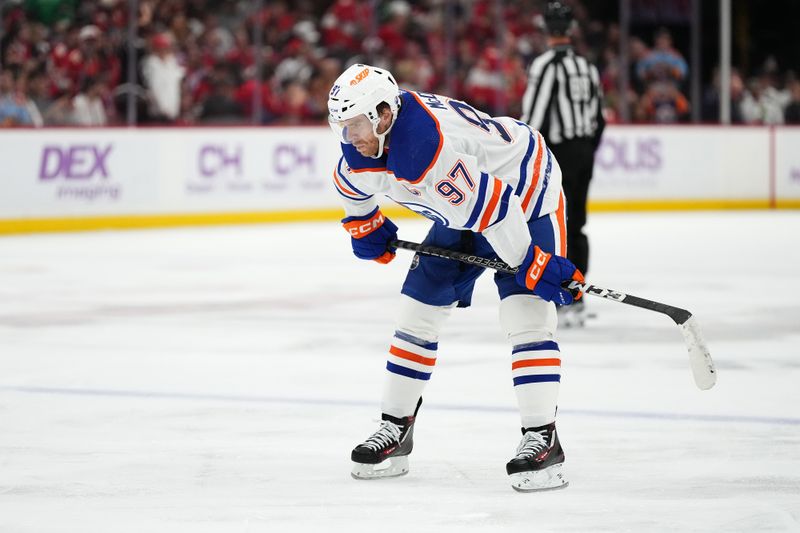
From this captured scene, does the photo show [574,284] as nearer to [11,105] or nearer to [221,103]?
[11,105]

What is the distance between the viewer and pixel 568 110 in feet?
22.0

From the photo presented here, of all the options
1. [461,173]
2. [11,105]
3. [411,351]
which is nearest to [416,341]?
[411,351]

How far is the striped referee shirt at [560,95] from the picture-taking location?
21.8 feet

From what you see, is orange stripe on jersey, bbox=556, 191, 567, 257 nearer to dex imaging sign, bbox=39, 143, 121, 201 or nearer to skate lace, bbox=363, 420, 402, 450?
skate lace, bbox=363, 420, 402, 450

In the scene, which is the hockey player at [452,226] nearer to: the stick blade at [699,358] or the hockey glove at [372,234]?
the hockey glove at [372,234]

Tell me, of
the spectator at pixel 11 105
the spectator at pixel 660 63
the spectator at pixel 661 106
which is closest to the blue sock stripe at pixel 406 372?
the spectator at pixel 11 105

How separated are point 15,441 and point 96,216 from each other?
7819 mm

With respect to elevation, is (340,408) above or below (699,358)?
below

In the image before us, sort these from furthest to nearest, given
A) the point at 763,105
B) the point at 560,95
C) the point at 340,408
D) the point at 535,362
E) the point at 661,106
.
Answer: the point at 763,105
the point at 661,106
the point at 560,95
the point at 340,408
the point at 535,362

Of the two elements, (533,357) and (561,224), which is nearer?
(533,357)

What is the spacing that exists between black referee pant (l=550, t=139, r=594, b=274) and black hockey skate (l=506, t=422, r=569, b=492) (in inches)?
120

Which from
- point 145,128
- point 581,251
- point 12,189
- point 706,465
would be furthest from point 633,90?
point 706,465

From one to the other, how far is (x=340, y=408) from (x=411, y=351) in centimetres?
93

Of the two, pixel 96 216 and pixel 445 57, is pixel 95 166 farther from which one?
pixel 445 57
